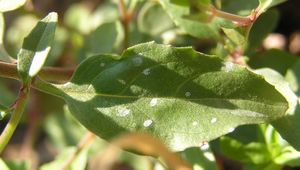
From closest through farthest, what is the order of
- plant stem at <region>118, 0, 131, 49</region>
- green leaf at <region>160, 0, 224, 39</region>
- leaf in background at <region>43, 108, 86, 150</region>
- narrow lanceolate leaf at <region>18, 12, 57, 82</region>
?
narrow lanceolate leaf at <region>18, 12, 57, 82</region> < green leaf at <region>160, 0, 224, 39</region> < plant stem at <region>118, 0, 131, 49</region> < leaf in background at <region>43, 108, 86, 150</region>

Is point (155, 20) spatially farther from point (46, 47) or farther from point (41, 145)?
point (41, 145)

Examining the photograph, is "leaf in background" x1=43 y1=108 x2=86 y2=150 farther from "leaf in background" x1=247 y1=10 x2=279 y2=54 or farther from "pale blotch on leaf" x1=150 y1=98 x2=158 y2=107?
"pale blotch on leaf" x1=150 y1=98 x2=158 y2=107

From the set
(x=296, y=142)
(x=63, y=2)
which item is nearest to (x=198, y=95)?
(x=296, y=142)

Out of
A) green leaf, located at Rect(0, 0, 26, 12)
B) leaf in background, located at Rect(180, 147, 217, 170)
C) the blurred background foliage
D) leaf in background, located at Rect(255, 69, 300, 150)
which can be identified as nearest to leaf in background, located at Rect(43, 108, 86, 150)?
the blurred background foliage

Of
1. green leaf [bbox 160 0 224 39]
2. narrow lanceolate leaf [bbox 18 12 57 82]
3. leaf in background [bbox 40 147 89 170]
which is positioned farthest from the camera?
leaf in background [bbox 40 147 89 170]

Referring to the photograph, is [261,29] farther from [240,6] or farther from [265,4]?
[265,4]

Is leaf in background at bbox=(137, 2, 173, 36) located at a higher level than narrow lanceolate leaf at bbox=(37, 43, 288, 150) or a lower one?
lower

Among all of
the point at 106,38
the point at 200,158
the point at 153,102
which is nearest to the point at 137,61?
the point at 153,102

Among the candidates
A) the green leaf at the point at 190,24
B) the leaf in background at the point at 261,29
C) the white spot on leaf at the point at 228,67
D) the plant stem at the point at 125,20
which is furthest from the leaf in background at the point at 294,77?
the plant stem at the point at 125,20
